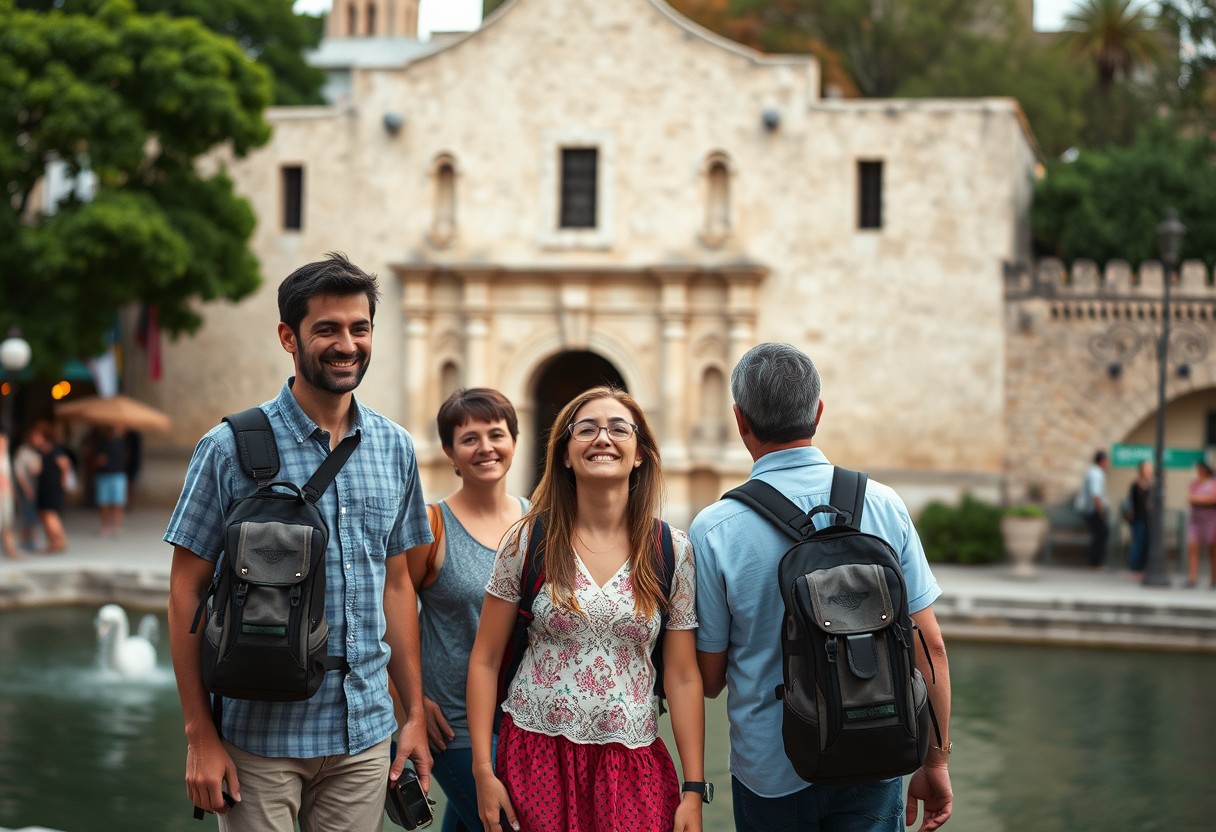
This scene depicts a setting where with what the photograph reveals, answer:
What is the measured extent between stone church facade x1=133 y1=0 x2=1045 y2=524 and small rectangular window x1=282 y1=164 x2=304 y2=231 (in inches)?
1.6

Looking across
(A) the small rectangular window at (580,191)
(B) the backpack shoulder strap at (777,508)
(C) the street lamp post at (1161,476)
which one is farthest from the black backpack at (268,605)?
(A) the small rectangular window at (580,191)

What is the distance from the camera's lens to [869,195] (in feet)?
71.9

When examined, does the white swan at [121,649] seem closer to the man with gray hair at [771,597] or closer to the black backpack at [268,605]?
the black backpack at [268,605]

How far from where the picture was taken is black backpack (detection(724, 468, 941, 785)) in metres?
3.34

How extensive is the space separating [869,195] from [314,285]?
19.2 m

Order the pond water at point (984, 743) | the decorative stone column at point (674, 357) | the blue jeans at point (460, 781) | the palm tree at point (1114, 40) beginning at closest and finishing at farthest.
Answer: the blue jeans at point (460, 781)
the pond water at point (984, 743)
the decorative stone column at point (674, 357)
the palm tree at point (1114, 40)

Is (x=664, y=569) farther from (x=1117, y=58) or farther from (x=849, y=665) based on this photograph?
(x=1117, y=58)

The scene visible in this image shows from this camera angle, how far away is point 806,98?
21.8 metres

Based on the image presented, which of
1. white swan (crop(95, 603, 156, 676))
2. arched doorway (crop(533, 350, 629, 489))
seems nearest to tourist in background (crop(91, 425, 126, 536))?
arched doorway (crop(533, 350, 629, 489))

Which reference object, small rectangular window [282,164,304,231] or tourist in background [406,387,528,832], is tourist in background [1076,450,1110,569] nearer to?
small rectangular window [282,164,304,231]

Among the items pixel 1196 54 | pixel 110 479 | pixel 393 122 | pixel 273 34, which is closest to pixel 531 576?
pixel 110 479

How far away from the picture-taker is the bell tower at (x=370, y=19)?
56.6 metres

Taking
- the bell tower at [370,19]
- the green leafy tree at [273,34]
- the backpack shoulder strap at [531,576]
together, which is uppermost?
the bell tower at [370,19]

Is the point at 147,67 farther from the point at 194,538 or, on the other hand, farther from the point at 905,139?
the point at 194,538
